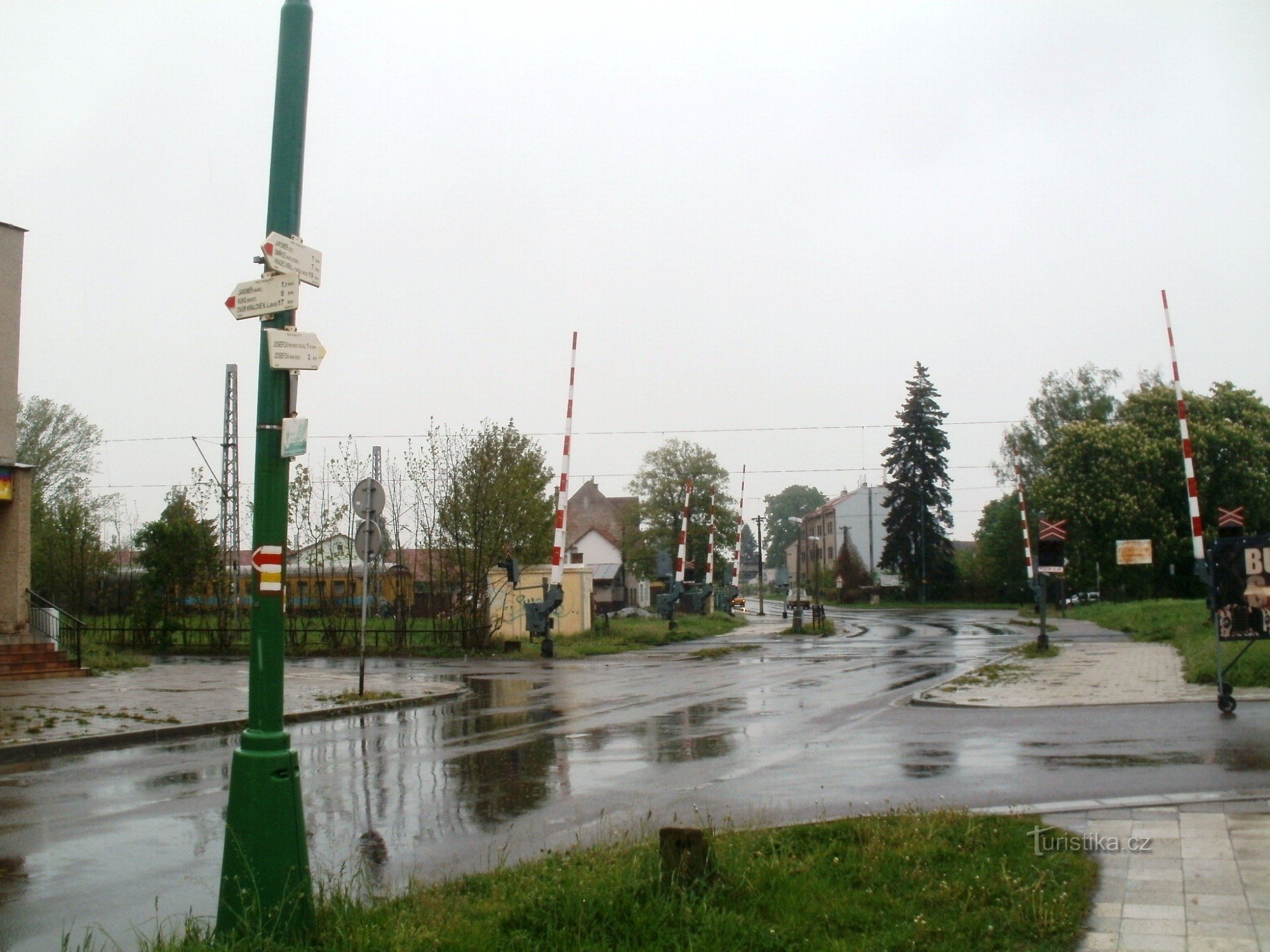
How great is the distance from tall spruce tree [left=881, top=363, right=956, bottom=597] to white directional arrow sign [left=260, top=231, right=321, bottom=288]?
71573 millimetres

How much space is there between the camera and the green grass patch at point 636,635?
3019cm

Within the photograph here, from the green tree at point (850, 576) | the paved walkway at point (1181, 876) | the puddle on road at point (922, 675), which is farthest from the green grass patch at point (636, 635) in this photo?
the green tree at point (850, 576)

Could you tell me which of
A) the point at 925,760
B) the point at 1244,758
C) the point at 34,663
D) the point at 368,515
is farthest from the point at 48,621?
the point at 1244,758

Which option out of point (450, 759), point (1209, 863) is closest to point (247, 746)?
point (1209, 863)

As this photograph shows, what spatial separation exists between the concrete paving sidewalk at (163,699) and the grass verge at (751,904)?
777 centimetres

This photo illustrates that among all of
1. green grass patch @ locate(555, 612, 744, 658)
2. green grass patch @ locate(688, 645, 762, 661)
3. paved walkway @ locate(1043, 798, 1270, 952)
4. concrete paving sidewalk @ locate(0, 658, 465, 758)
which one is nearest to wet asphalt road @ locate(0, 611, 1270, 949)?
concrete paving sidewalk @ locate(0, 658, 465, 758)

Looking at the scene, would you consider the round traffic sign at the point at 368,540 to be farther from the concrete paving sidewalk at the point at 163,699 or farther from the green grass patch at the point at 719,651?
the green grass patch at the point at 719,651

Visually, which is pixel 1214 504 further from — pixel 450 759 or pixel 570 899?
pixel 570 899

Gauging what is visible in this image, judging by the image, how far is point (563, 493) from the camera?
26.8 meters

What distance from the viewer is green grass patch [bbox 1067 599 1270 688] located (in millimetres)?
14945

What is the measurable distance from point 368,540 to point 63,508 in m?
22.0

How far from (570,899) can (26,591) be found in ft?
60.5

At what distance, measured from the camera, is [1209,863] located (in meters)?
5.98

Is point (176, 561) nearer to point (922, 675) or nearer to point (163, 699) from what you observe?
point (163, 699)
